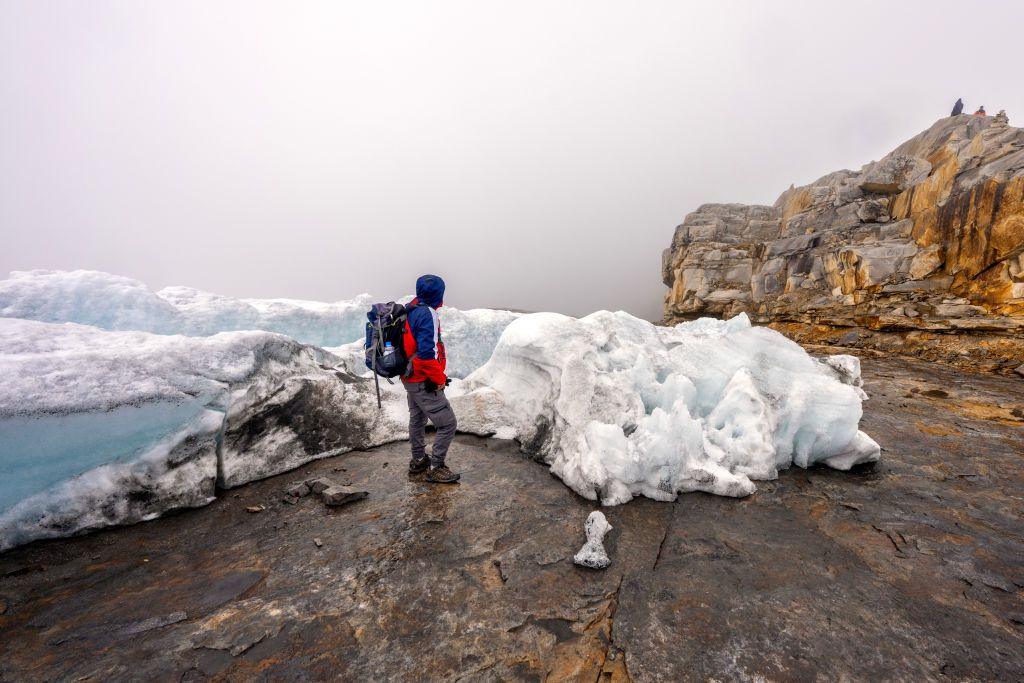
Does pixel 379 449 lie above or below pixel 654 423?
below

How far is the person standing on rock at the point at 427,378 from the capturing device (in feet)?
14.0

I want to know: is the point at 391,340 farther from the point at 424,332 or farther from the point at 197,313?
the point at 197,313

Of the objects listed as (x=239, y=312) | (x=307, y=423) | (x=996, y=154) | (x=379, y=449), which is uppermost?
(x=996, y=154)

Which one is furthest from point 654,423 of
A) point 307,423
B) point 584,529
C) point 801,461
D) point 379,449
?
point 307,423

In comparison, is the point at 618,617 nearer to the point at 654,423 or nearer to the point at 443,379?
the point at 654,423

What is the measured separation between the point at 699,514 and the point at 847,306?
21.6m

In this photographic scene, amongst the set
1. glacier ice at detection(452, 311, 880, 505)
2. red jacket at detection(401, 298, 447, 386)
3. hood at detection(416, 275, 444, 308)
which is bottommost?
glacier ice at detection(452, 311, 880, 505)

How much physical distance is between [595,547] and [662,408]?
2658 millimetres

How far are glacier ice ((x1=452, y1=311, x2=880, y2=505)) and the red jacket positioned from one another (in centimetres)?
190

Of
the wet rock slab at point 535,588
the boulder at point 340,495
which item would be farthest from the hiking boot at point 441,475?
the boulder at point 340,495

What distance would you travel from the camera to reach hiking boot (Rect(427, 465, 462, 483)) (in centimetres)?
452

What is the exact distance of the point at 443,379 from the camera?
441 centimetres

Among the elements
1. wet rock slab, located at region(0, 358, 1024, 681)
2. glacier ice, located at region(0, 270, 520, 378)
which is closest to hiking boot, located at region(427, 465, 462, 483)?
wet rock slab, located at region(0, 358, 1024, 681)

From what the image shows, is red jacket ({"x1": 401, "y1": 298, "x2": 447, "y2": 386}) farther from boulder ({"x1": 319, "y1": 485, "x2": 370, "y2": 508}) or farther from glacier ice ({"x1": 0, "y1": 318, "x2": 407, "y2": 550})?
glacier ice ({"x1": 0, "y1": 318, "x2": 407, "y2": 550})
